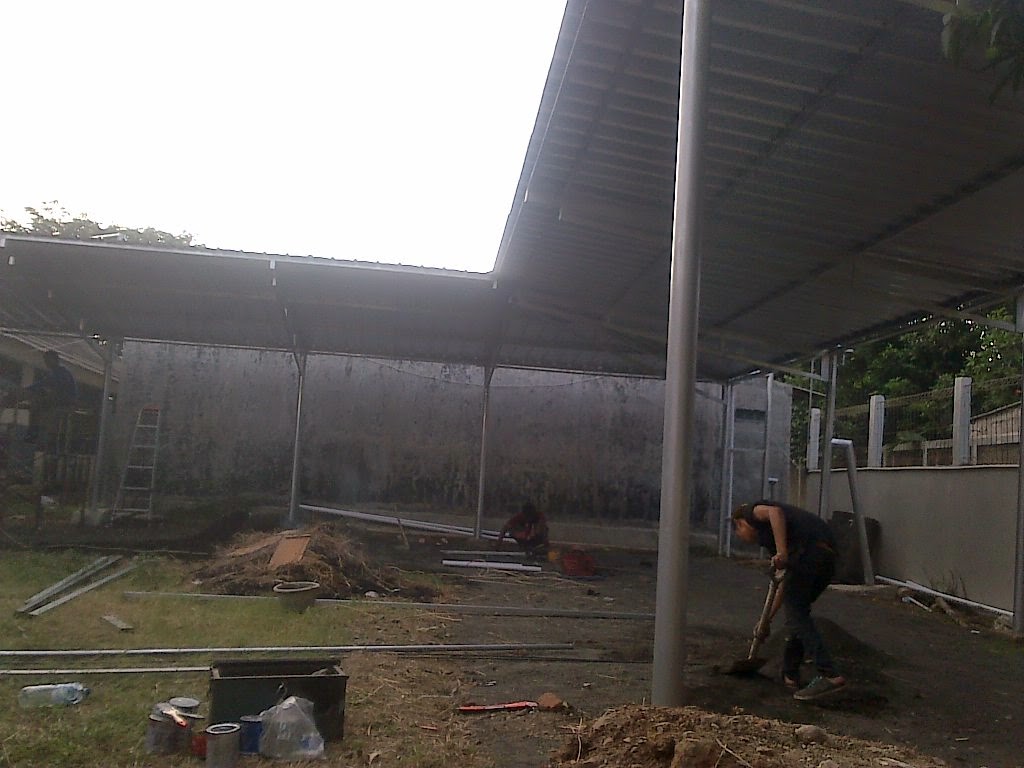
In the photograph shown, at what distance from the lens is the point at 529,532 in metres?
14.4

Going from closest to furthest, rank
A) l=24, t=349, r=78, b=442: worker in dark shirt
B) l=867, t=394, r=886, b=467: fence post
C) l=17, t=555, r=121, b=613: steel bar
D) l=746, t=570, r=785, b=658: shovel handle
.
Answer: l=746, t=570, r=785, b=658: shovel handle → l=17, t=555, r=121, b=613: steel bar → l=24, t=349, r=78, b=442: worker in dark shirt → l=867, t=394, r=886, b=467: fence post

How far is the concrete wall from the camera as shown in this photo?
1038cm

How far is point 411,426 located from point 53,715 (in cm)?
1281

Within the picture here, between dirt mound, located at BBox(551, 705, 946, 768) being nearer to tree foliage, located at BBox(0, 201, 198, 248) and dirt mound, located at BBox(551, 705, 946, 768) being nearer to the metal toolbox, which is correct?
the metal toolbox

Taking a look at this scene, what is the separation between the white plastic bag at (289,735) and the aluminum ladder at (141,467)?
12.6 meters

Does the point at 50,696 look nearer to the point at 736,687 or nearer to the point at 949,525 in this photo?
the point at 736,687

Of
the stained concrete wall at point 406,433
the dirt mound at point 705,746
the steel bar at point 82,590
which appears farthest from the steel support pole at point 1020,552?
the steel bar at point 82,590

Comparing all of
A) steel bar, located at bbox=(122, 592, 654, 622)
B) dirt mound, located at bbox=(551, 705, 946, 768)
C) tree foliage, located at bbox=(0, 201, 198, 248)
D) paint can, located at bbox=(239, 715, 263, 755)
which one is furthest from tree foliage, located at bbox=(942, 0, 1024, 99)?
tree foliage, located at bbox=(0, 201, 198, 248)

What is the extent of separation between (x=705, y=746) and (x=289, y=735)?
1953mm

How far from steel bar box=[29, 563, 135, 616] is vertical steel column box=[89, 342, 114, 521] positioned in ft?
16.9

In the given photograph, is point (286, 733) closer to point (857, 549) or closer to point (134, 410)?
point (857, 549)

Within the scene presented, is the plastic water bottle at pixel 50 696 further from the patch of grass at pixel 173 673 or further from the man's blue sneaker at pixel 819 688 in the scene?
the man's blue sneaker at pixel 819 688

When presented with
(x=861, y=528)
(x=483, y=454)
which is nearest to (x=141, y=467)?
(x=483, y=454)

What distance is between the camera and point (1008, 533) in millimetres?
10242
